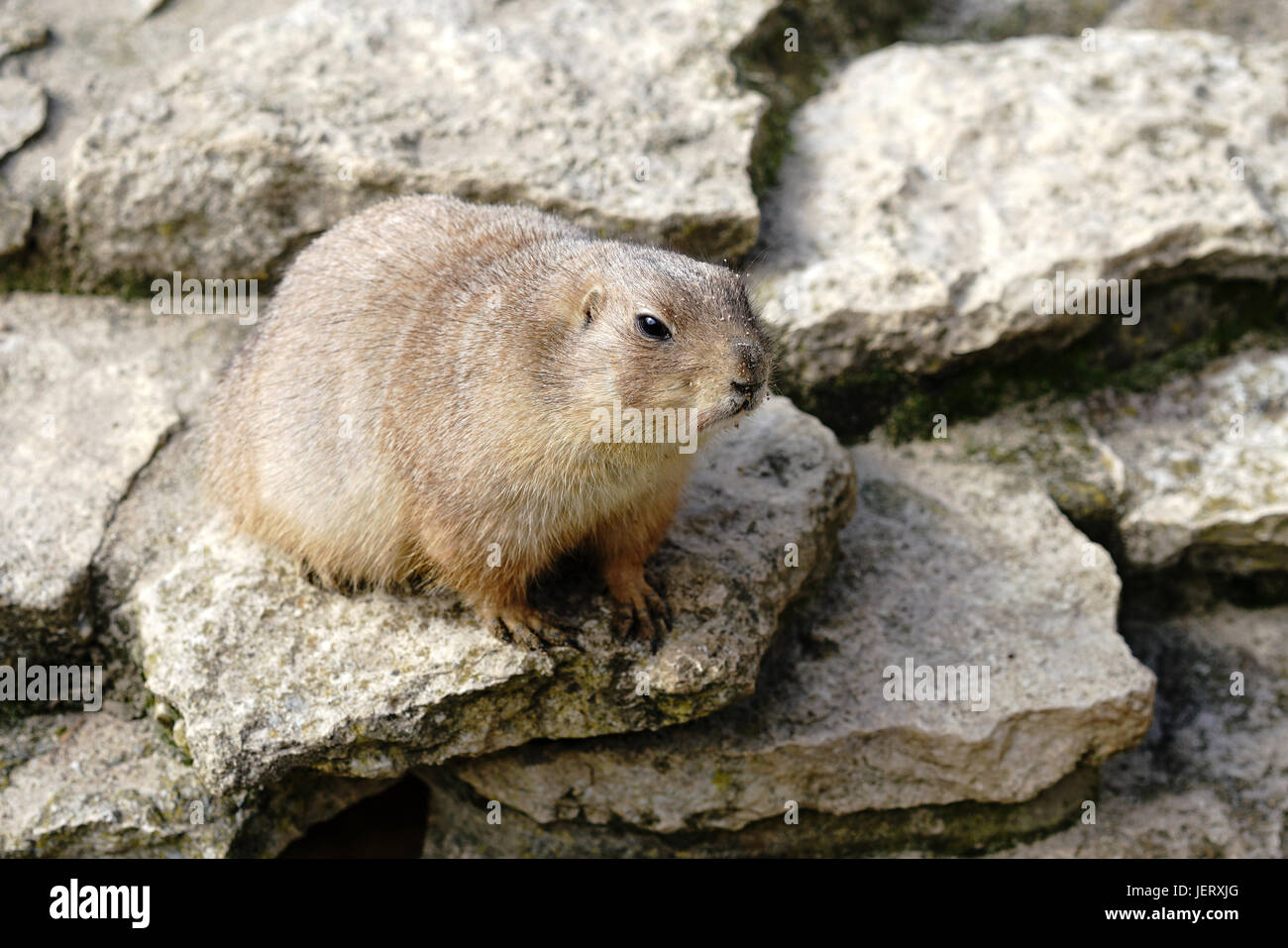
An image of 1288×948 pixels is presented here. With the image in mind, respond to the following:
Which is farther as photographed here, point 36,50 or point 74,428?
point 36,50

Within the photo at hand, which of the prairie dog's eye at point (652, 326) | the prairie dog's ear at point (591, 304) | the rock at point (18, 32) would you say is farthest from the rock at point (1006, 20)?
the rock at point (18, 32)

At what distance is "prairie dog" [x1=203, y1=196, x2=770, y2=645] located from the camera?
5.02 metres

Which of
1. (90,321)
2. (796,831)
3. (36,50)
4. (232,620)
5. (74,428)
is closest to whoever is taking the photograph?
(232,620)

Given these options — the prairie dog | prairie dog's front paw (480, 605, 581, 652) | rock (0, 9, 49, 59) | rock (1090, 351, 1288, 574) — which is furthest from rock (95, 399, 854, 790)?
rock (0, 9, 49, 59)

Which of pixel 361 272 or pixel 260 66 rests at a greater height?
pixel 260 66

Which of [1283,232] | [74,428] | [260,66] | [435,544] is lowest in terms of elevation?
[435,544]

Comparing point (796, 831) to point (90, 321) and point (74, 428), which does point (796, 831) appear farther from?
point (90, 321)

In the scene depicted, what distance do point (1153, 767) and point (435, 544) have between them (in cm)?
405

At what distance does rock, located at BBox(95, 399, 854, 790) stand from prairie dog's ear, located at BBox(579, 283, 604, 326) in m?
1.40

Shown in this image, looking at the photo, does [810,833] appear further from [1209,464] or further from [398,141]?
[398,141]

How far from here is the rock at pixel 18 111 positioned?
25.6 feet

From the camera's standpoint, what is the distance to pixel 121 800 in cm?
594

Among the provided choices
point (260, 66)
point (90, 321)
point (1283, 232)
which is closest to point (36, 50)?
point (260, 66)

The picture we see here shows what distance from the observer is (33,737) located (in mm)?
6238
